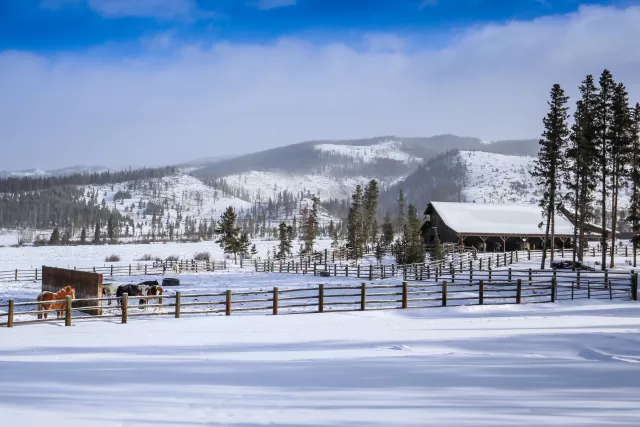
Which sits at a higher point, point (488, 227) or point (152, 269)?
point (488, 227)

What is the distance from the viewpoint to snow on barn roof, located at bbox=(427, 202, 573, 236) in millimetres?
64562

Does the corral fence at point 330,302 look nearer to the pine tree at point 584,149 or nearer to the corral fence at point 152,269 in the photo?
the pine tree at point 584,149

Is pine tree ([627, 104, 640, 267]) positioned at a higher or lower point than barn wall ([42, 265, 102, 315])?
higher

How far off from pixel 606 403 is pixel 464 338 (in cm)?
621

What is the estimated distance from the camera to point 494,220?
6869 cm

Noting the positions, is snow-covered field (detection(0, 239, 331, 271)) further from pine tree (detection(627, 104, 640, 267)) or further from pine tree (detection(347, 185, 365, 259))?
pine tree (detection(627, 104, 640, 267))

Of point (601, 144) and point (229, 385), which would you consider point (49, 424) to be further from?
point (601, 144)

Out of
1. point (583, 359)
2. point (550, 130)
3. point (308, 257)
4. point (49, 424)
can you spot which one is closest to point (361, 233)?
point (308, 257)

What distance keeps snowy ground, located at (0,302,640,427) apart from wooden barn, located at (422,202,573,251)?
48.8 metres

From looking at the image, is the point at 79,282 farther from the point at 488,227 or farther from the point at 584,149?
the point at 488,227

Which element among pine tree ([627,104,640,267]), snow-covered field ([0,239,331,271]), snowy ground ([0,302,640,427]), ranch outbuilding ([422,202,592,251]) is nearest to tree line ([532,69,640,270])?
pine tree ([627,104,640,267])

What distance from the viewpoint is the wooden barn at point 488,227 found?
64375 millimetres

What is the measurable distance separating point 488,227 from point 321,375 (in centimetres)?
5925

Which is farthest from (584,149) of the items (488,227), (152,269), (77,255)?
(77,255)
